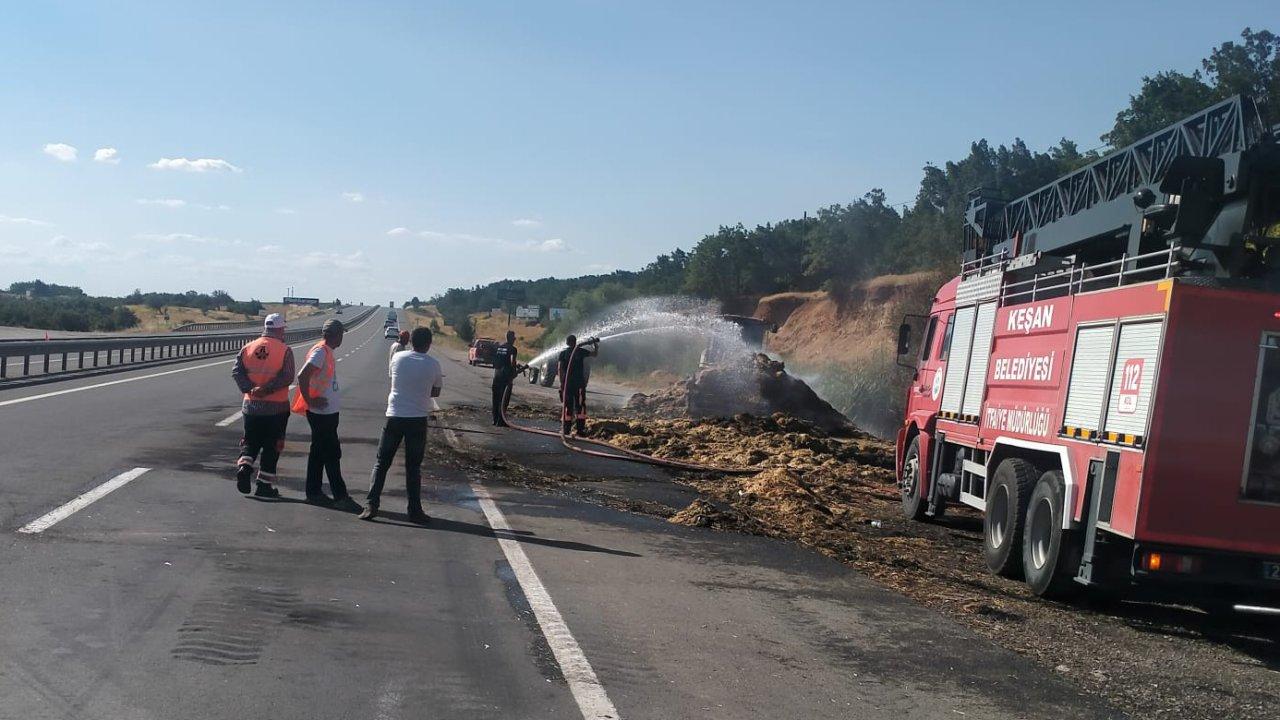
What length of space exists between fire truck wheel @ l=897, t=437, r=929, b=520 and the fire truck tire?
294 centimetres

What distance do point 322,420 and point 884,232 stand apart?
249ft

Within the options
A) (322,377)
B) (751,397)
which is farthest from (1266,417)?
(751,397)

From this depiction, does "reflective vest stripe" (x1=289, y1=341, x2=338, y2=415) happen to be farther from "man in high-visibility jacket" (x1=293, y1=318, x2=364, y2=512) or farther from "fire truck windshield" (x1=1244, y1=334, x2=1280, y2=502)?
"fire truck windshield" (x1=1244, y1=334, x2=1280, y2=502)

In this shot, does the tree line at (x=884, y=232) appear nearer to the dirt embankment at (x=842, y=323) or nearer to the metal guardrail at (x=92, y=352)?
the dirt embankment at (x=842, y=323)

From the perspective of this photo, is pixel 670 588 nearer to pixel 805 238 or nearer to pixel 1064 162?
pixel 1064 162

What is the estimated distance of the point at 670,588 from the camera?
8539 millimetres

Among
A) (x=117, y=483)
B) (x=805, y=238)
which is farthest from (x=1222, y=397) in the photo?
(x=805, y=238)

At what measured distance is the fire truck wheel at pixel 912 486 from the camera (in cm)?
1373

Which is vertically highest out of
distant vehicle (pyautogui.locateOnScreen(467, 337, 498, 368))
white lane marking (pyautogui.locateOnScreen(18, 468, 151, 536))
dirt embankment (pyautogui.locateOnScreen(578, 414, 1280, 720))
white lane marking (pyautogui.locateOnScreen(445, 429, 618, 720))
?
distant vehicle (pyautogui.locateOnScreen(467, 337, 498, 368))

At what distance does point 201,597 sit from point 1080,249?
1048cm

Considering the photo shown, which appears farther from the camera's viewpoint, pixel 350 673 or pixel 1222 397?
pixel 1222 397

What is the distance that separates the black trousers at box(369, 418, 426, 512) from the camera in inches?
419

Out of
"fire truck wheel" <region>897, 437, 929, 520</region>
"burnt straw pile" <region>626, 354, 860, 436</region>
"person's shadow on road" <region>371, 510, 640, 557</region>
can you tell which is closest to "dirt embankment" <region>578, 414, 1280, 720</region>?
"fire truck wheel" <region>897, 437, 929, 520</region>

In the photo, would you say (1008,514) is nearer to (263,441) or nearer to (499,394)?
(263,441)
